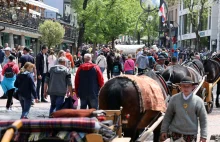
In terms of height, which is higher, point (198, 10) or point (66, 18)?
point (198, 10)

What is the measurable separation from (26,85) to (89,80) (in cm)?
198

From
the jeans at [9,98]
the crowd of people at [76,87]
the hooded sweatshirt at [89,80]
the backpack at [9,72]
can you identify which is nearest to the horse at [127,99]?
the crowd of people at [76,87]

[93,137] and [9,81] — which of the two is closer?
[93,137]

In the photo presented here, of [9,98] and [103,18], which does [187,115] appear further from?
[103,18]

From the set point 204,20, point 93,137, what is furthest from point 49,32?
point 93,137

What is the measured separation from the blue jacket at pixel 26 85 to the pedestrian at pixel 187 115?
18.3 ft

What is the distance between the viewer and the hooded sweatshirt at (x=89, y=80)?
415 inches

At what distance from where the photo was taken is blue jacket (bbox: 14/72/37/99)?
11.9m

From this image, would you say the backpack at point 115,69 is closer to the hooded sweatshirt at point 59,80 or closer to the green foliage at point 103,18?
the hooded sweatshirt at point 59,80

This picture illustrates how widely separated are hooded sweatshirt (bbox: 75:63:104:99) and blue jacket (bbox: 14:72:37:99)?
168 cm

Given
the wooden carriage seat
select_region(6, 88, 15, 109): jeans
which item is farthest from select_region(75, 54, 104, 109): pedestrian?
the wooden carriage seat

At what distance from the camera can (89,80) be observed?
10562mm

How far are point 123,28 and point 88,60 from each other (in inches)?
1374

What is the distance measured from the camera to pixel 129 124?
8.00 metres
